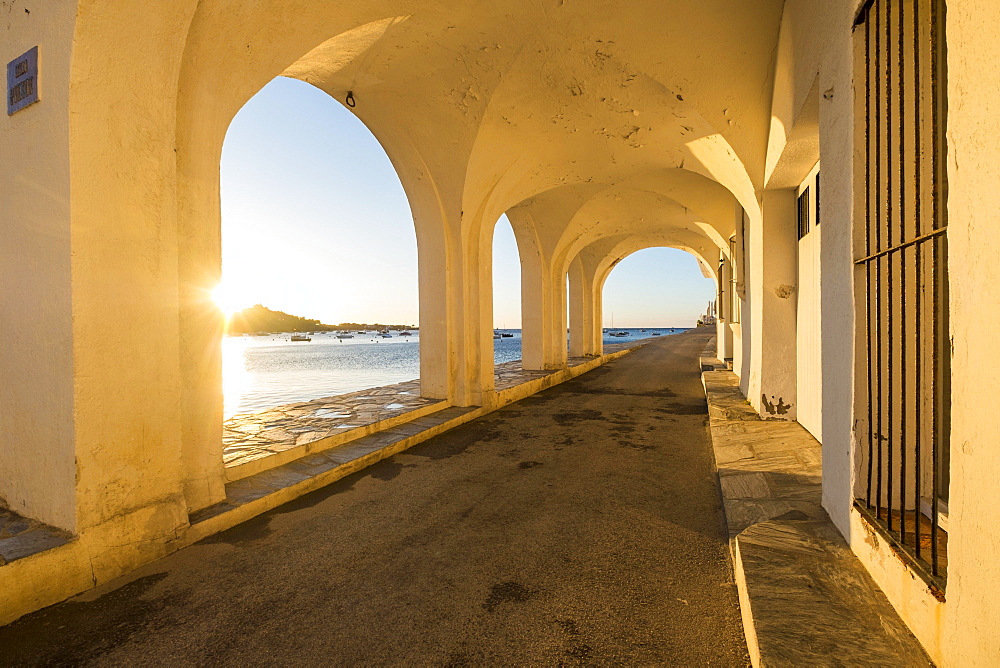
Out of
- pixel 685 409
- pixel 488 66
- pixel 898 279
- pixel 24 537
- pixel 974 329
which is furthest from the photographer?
pixel 685 409

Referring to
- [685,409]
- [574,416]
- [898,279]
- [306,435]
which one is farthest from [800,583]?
[685,409]

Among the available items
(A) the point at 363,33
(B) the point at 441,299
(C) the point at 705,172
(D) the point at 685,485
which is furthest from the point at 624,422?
(A) the point at 363,33

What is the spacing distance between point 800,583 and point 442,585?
179 centimetres

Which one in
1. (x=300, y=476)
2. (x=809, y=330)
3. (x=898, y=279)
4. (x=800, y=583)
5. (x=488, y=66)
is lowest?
(x=300, y=476)

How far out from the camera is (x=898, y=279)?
2.25 meters

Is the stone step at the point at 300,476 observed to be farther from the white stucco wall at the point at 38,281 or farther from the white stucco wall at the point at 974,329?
the white stucco wall at the point at 974,329

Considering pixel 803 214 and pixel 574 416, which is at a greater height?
pixel 803 214

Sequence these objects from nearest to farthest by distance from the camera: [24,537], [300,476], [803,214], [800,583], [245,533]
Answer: [800,583] → [24,537] → [245,533] → [300,476] → [803,214]

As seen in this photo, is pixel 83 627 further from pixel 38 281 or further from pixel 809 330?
pixel 809 330

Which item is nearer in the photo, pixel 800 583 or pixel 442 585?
pixel 800 583

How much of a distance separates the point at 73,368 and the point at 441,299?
5.04 m

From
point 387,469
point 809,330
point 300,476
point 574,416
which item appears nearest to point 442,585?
point 300,476

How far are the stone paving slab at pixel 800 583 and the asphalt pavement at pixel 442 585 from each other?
0.24 meters

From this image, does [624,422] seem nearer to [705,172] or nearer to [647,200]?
[705,172]
